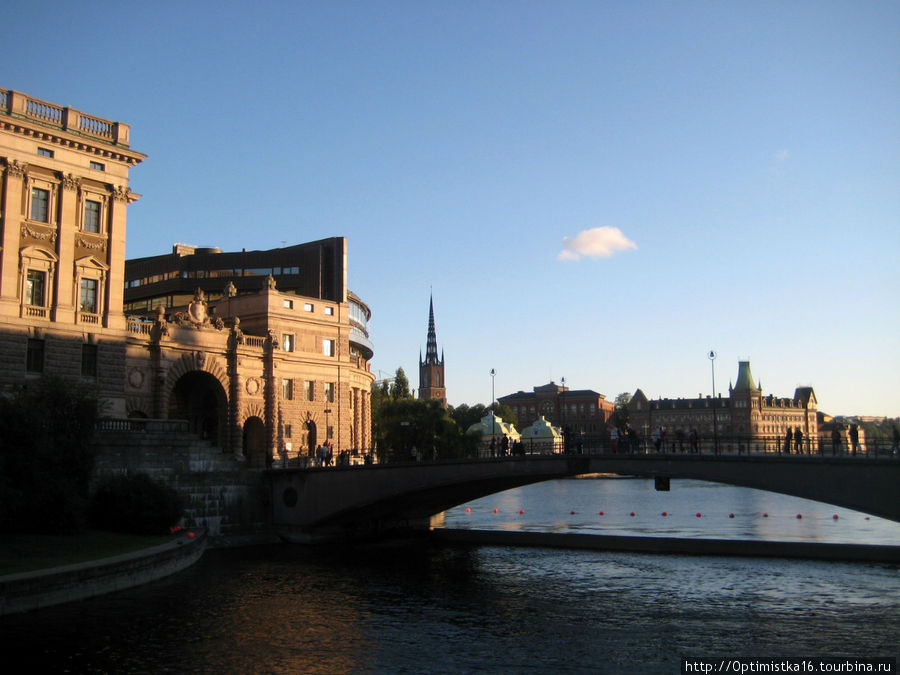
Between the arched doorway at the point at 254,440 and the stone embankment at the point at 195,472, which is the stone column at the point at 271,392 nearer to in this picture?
the arched doorway at the point at 254,440

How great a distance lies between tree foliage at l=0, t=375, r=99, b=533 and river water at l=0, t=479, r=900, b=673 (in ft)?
22.1

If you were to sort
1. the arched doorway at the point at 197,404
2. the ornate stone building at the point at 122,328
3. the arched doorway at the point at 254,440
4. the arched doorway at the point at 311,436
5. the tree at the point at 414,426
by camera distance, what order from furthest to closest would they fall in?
the tree at the point at 414,426
the arched doorway at the point at 311,436
the arched doorway at the point at 254,440
the arched doorway at the point at 197,404
the ornate stone building at the point at 122,328

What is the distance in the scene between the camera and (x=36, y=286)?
53844 mm

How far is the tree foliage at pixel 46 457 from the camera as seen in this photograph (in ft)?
131

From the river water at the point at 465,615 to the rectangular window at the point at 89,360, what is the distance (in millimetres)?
15152

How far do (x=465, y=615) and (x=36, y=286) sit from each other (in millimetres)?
36224

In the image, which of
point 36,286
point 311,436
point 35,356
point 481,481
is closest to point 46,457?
point 35,356

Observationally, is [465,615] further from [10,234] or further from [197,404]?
[197,404]

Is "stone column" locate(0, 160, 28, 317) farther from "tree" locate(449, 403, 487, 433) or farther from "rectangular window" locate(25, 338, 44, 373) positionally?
"tree" locate(449, 403, 487, 433)

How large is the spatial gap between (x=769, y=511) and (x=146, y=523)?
189 feet

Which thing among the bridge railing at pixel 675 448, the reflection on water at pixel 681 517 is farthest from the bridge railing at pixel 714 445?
the reflection on water at pixel 681 517

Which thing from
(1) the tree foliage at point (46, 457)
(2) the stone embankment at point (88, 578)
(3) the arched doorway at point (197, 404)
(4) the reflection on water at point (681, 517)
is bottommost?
(4) the reflection on water at point (681, 517)

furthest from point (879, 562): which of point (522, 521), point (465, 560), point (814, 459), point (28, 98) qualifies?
point (28, 98)

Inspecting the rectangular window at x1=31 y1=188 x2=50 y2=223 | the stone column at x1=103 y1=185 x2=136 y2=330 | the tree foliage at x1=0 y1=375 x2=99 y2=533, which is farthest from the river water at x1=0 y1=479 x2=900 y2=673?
the rectangular window at x1=31 y1=188 x2=50 y2=223
